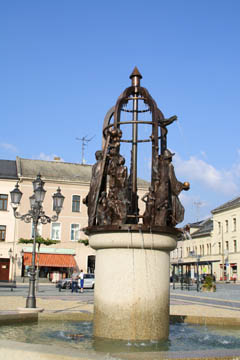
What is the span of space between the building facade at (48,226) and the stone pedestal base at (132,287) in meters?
34.9

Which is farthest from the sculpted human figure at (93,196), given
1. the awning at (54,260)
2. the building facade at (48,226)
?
the awning at (54,260)

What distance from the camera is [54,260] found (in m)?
46.5

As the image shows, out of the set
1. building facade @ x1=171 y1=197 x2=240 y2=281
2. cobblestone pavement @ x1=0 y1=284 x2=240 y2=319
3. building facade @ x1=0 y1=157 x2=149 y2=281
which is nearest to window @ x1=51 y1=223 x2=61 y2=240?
building facade @ x1=0 y1=157 x2=149 y2=281

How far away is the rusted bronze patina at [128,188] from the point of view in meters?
8.37

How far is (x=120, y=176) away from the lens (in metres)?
8.49

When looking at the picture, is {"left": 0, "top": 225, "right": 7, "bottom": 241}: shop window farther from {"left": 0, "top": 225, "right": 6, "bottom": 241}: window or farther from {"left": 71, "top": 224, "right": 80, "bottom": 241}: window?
{"left": 71, "top": 224, "right": 80, "bottom": 241}: window

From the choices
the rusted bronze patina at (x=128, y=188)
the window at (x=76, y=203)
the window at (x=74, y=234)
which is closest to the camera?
the rusted bronze patina at (x=128, y=188)

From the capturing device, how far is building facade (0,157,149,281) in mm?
45219

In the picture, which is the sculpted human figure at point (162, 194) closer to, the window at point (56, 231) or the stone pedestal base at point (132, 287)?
the stone pedestal base at point (132, 287)

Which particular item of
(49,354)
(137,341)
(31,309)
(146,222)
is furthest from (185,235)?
(31,309)

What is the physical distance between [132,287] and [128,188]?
2.12m

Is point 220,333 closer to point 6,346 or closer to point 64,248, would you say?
point 6,346

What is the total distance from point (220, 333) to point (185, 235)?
2110 mm

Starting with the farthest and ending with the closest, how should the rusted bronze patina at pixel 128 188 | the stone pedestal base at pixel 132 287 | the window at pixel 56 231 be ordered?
1. the window at pixel 56 231
2. the rusted bronze patina at pixel 128 188
3. the stone pedestal base at pixel 132 287
